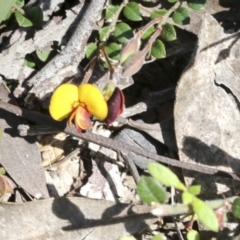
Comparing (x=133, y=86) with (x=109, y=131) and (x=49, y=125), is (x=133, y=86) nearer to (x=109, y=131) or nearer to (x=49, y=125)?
(x=109, y=131)

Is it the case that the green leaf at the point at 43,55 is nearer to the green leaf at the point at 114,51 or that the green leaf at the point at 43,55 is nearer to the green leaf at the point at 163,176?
the green leaf at the point at 114,51

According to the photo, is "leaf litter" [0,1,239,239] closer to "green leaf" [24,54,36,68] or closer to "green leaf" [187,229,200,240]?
"green leaf" [24,54,36,68]

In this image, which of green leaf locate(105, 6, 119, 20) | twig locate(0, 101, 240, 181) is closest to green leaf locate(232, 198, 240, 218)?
twig locate(0, 101, 240, 181)

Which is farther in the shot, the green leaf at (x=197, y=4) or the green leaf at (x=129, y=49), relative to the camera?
the green leaf at (x=197, y=4)

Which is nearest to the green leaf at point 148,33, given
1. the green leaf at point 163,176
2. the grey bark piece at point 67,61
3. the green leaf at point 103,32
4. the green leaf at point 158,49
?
the green leaf at point 158,49

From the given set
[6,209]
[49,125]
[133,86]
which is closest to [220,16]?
[133,86]

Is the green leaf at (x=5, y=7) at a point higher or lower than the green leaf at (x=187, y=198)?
higher
